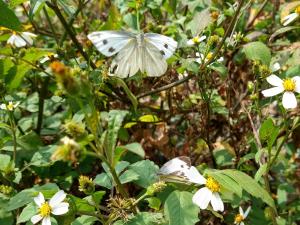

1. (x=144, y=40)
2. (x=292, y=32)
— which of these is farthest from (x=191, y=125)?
(x=292, y=32)

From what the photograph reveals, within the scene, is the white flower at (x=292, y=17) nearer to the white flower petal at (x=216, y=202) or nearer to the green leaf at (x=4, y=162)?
the white flower petal at (x=216, y=202)

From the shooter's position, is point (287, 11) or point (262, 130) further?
point (287, 11)

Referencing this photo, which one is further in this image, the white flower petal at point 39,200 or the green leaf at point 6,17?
the green leaf at point 6,17

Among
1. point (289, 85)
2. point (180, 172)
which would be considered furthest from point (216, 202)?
point (289, 85)

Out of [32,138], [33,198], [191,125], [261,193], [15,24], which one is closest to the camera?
[261,193]

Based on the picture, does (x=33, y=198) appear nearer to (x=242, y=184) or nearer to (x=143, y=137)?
(x=242, y=184)

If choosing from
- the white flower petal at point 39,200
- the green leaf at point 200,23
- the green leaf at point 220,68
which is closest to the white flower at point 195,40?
the green leaf at point 200,23

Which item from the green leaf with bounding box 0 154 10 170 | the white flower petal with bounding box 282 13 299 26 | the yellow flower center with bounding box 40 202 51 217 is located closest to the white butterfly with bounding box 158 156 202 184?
the yellow flower center with bounding box 40 202 51 217
